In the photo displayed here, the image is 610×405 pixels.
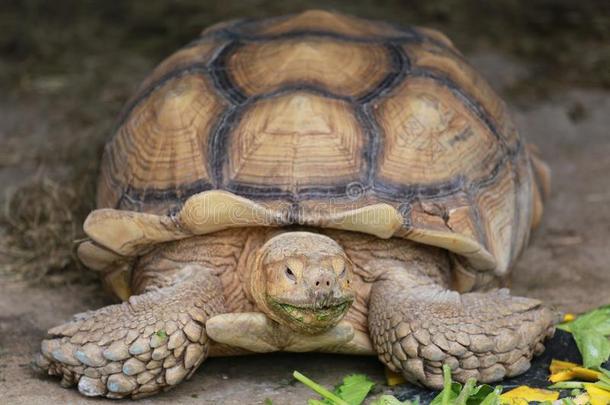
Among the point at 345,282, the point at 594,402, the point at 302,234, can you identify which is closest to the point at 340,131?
the point at 302,234

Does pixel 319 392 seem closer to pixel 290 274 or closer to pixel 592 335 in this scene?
pixel 290 274

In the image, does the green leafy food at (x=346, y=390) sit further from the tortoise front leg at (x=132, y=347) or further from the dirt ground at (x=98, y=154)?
the tortoise front leg at (x=132, y=347)

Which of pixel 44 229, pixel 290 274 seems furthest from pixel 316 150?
pixel 44 229

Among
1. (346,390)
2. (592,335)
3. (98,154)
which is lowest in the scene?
(346,390)

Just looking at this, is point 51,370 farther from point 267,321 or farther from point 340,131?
point 340,131

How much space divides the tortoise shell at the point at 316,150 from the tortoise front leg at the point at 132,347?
13.8 inches

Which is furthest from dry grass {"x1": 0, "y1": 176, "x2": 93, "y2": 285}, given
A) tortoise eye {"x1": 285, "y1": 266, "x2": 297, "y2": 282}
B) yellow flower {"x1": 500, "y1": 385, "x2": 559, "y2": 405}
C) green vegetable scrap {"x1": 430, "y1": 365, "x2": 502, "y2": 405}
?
yellow flower {"x1": 500, "y1": 385, "x2": 559, "y2": 405}

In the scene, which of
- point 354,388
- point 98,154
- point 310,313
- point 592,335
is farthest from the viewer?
point 98,154

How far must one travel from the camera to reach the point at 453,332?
12.2 feet

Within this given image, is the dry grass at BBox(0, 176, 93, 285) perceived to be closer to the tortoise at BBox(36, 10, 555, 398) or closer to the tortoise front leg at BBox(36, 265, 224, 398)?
the tortoise at BBox(36, 10, 555, 398)

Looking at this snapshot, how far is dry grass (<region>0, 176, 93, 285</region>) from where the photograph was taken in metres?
5.00

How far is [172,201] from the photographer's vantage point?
4.07m

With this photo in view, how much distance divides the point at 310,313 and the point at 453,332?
0.55m

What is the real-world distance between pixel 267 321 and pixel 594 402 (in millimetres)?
1158
